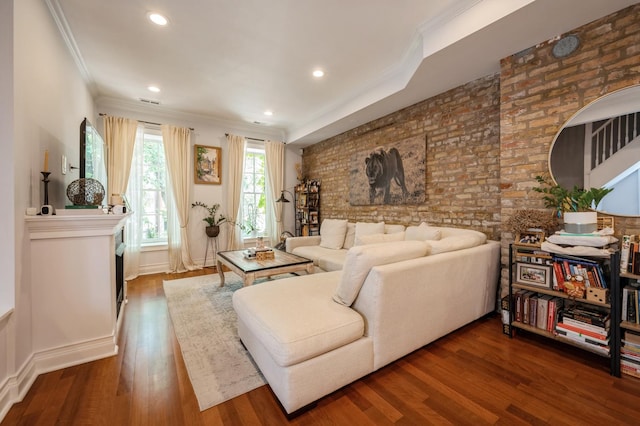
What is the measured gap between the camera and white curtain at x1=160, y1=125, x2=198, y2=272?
15.1ft

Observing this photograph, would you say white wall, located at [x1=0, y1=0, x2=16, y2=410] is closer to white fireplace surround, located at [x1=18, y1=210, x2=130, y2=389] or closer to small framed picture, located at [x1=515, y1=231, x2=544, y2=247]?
white fireplace surround, located at [x1=18, y1=210, x2=130, y2=389]

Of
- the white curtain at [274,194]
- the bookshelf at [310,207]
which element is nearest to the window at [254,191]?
the white curtain at [274,194]

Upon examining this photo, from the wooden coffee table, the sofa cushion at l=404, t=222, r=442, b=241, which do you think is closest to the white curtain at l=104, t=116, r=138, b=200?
the wooden coffee table

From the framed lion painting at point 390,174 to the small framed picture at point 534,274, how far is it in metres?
1.55

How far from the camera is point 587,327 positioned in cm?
190

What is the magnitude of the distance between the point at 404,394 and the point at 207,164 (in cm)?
485

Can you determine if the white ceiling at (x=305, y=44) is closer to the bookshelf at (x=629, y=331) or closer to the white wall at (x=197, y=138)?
the white wall at (x=197, y=138)

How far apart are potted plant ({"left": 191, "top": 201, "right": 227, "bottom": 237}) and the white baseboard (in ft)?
9.65

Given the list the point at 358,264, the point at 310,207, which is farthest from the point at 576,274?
the point at 310,207

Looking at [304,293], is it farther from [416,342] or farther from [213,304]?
[213,304]

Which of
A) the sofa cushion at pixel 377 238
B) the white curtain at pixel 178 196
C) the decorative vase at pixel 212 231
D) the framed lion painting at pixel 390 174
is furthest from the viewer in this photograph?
the decorative vase at pixel 212 231

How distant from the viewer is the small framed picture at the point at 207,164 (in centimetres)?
493

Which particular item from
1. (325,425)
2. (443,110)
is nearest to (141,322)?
(325,425)

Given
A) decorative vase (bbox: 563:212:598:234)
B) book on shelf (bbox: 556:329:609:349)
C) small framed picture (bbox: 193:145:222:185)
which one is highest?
small framed picture (bbox: 193:145:222:185)
